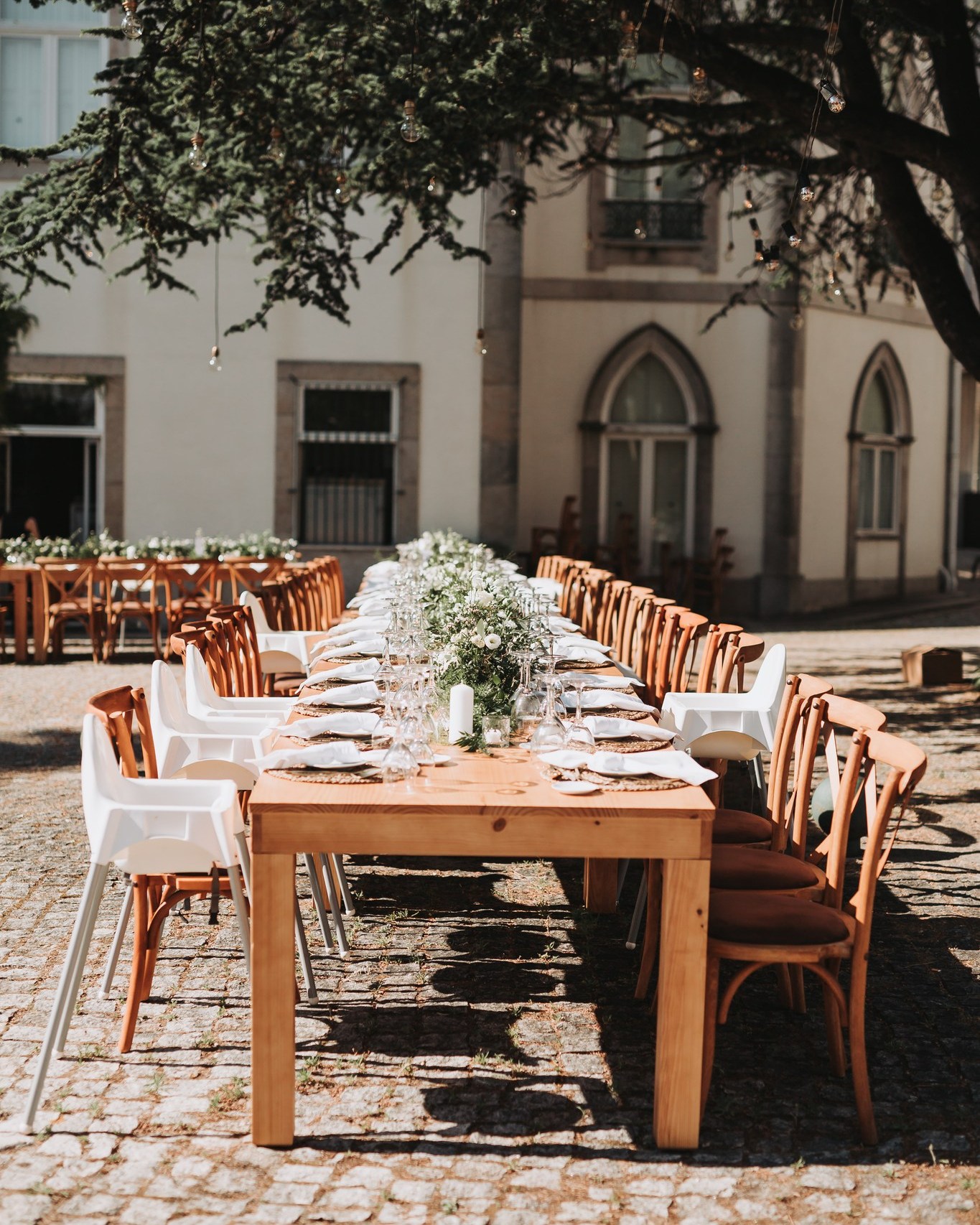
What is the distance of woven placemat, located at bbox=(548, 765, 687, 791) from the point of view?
11.6 ft

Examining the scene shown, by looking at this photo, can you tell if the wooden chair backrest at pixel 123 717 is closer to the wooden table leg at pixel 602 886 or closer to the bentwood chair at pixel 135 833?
the bentwood chair at pixel 135 833

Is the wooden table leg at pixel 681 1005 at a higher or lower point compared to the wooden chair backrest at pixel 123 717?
lower

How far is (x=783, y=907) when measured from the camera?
378 centimetres

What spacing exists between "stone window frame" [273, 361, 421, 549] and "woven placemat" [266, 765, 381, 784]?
12.5m

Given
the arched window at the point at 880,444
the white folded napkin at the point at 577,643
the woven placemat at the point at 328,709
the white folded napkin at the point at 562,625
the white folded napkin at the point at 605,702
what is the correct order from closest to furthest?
the woven placemat at the point at 328,709, the white folded napkin at the point at 605,702, the white folded napkin at the point at 577,643, the white folded napkin at the point at 562,625, the arched window at the point at 880,444

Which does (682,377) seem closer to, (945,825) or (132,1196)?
(945,825)

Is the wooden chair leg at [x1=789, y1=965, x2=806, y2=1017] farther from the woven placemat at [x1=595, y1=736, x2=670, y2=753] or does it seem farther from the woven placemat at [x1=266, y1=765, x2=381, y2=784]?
the woven placemat at [x1=266, y1=765, x2=381, y2=784]

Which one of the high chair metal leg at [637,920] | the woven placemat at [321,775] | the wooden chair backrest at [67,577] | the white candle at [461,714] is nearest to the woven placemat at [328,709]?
the white candle at [461,714]

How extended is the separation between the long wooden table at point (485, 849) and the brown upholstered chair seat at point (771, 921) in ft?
0.63

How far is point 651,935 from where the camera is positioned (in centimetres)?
438

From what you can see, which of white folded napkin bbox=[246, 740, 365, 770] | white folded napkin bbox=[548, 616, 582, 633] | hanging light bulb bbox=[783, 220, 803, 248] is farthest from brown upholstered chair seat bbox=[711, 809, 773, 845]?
hanging light bulb bbox=[783, 220, 803, 248]

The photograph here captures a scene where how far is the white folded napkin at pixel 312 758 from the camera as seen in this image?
368 cm

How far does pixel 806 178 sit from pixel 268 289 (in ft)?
12.8

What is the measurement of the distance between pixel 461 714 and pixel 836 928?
118 centimetres
